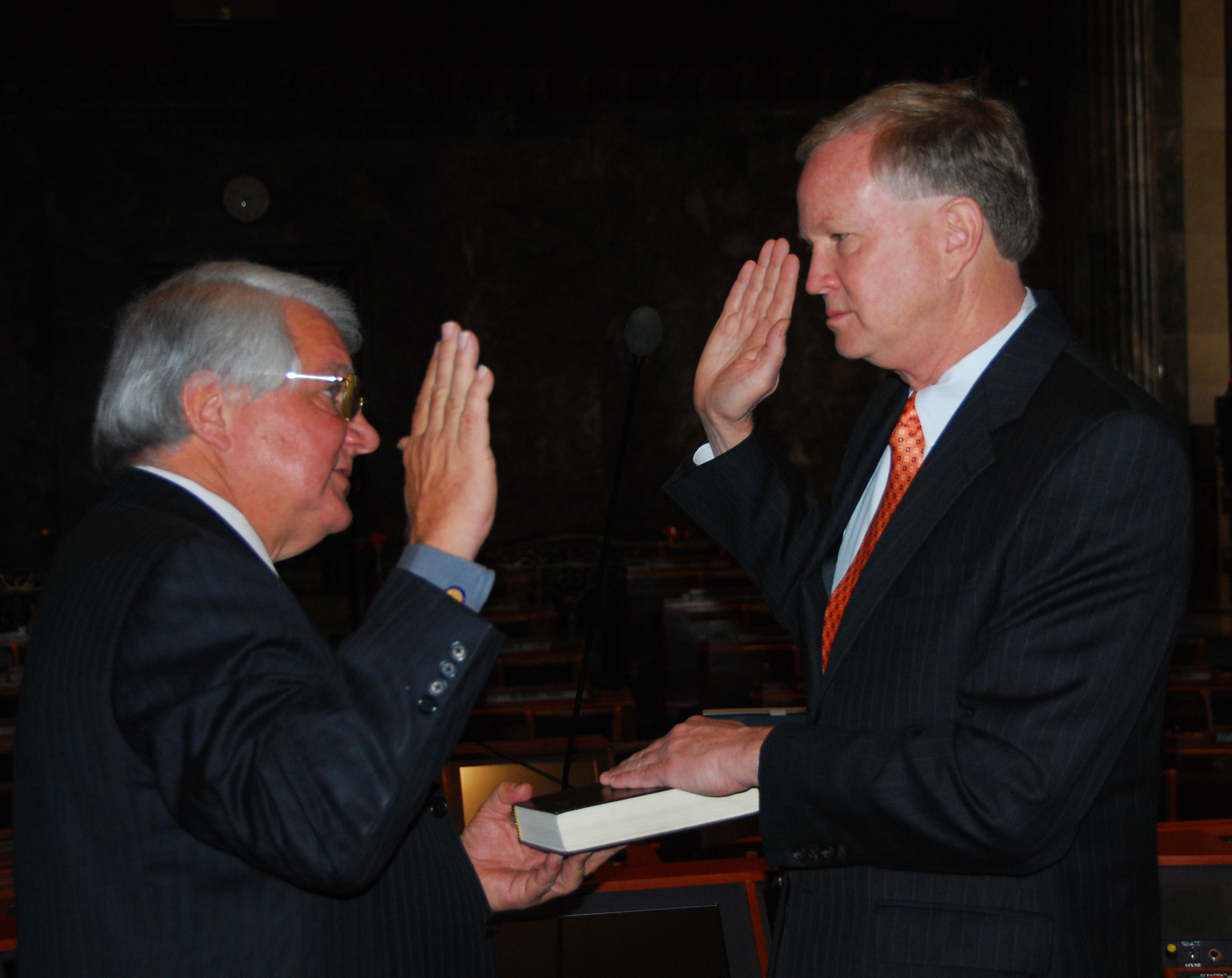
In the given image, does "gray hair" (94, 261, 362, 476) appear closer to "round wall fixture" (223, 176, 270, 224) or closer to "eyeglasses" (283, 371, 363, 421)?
"eyeglasses" (283, 371, 363, 421)

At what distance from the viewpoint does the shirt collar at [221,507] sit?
133 cm

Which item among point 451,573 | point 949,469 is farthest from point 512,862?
point 949,469

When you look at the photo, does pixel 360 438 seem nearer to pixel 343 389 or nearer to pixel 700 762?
pixel 343 389

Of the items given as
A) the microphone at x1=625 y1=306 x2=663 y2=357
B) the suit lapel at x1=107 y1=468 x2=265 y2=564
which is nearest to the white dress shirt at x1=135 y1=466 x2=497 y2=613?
the suit lapel at x1=107 y1=468 x2=265 y2=564

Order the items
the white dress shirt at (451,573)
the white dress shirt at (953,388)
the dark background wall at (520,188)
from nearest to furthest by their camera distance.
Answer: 1. the white dress shirt at (451,573)
2. the white dress shirt at (953,388)
3. the dark background wall at (520,188)

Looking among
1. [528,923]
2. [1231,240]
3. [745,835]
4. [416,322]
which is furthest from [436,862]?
[416,322]

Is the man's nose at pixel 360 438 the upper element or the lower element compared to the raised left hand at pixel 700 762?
upper

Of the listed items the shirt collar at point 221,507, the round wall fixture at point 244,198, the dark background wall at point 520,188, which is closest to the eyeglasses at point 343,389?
the shirt collar at point 221,507

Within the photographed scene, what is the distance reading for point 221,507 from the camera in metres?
1.35

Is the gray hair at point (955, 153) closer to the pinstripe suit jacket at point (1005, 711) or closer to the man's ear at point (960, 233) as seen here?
the man's ear at point (960, 233)

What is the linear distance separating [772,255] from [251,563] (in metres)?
1.16

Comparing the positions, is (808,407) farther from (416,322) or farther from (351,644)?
(351,644)

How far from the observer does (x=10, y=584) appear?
34.0ft

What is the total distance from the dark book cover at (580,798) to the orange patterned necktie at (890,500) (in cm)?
34
